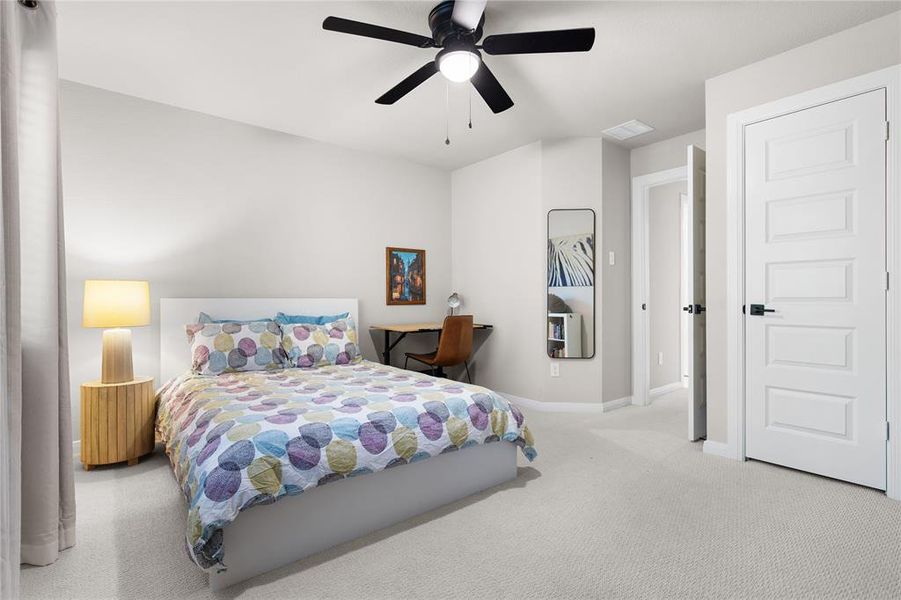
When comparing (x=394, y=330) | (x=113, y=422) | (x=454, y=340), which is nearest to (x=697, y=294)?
(x=454, y=340)

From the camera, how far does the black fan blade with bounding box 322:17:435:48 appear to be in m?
2.02

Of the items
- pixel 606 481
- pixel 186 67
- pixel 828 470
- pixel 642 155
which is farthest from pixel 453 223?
pixel 828 470

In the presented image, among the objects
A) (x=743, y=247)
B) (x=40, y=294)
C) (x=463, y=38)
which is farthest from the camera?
(x=743, y=247)

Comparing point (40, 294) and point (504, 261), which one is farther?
point (504, 261)

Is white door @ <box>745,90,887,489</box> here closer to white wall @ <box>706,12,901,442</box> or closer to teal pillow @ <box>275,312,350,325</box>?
white wall @ <box>706,12,901,442</box>

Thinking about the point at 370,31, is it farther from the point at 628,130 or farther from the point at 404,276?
the point at 404,276

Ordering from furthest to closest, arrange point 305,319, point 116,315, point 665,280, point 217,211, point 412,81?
point 665,280 → point 305,319 → point 217,211 → point 116,315 → point 412,81

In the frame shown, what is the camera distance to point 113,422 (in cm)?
281

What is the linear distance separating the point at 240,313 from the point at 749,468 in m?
3.84

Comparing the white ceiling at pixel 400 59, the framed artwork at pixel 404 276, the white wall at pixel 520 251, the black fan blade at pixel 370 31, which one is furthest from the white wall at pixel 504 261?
the black fan blade at pixel 370 31

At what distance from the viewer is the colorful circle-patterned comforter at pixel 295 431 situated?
66.1 inches

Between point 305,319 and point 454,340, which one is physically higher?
point 305,319

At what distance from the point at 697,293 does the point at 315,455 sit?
2912mm

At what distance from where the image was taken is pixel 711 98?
3.08 m
